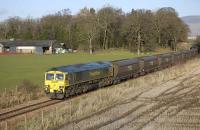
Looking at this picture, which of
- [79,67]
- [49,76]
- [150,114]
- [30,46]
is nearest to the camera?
[150,114]

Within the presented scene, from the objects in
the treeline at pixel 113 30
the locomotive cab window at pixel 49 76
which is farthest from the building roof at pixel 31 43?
the locomotive cab window at pixel 49 76

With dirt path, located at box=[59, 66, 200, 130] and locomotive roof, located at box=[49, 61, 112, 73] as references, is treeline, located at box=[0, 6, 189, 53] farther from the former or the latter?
dirt path, located at box=[59, 66, 200, 130]

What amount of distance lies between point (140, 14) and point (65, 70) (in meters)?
103

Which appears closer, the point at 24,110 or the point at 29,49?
the point at 24,110

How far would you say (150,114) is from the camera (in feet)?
78.4

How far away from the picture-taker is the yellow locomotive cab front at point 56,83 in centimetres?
3438

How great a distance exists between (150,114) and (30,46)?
124 meters

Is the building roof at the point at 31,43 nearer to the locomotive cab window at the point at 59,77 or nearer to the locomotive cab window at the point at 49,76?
the locomotive cab window at the point at 49,76

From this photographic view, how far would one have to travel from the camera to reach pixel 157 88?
128 feet

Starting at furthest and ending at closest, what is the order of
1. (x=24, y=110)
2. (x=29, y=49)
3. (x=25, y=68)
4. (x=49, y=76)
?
(x=29, y=49) → (x=25, y=68) → (x=49, y=76) → (x=24, y=110)

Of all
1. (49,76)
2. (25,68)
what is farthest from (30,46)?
(49,76)

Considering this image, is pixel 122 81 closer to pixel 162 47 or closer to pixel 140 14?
pixel 140 14

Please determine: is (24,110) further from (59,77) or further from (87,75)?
(87,75)

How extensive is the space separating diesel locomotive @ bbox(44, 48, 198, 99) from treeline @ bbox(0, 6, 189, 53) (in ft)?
246
